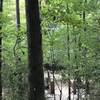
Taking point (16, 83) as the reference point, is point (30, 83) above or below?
above

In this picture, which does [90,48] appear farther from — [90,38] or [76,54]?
[76,54]

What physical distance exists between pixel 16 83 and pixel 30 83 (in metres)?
4.41

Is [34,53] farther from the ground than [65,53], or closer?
farther from the ground

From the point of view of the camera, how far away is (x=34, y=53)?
17.2 ft

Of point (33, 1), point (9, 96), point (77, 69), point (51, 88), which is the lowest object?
point (51, 88)

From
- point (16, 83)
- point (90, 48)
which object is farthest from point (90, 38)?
point (16, 83)

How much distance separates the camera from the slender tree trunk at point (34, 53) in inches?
205

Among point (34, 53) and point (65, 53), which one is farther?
point (65, 53)

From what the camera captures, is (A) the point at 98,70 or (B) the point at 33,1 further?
(A) the point at 98,70

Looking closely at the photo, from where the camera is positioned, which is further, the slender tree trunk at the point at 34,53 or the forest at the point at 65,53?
the forest at the point at 65,53

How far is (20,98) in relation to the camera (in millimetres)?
9477

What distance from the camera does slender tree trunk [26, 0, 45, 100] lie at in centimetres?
521

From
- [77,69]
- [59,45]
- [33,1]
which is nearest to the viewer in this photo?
[33,1]

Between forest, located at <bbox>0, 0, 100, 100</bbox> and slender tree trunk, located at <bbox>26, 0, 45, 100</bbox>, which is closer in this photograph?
slender tree trunk, located at <bbox>26, 0, 45, 100</bbox>
